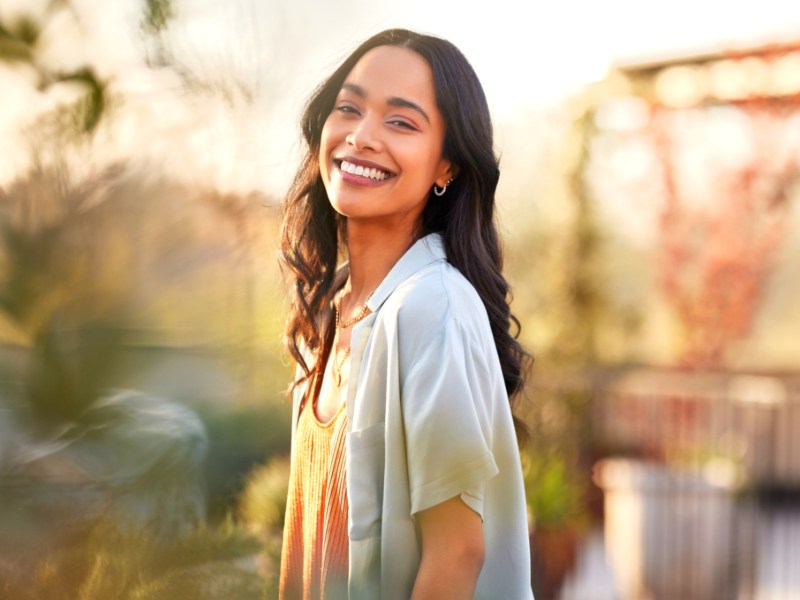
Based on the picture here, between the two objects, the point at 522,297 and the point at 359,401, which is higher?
the point at 359,401

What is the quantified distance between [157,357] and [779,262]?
7292 millimetres

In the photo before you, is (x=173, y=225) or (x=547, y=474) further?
(x=547, y=474)

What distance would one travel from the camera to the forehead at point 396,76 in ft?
4.47

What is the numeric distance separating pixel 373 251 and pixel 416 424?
1.22 ft

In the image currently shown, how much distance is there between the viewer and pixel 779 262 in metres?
7.29

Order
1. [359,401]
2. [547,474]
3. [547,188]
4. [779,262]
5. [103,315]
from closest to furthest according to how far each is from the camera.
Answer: [103,315], [359,401], [547,474], [547,188], [779,262]

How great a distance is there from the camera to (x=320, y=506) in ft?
4.48

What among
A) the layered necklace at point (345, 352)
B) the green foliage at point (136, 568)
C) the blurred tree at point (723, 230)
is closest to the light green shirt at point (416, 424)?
the layered necklace at point (345, 352)

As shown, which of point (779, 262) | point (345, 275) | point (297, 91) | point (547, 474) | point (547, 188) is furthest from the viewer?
point (779, 262)

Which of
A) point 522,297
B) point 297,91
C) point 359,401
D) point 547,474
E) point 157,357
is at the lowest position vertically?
point 547,474

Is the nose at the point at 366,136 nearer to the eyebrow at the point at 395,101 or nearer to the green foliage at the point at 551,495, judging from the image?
the eyebrow at the point at 395,101

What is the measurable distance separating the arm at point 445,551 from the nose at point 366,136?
18.0 inches

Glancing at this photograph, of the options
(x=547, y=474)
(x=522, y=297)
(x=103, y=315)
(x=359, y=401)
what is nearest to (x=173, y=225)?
(x=103, y=315)

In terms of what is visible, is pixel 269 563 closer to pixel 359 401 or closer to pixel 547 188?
pixel 359 401
